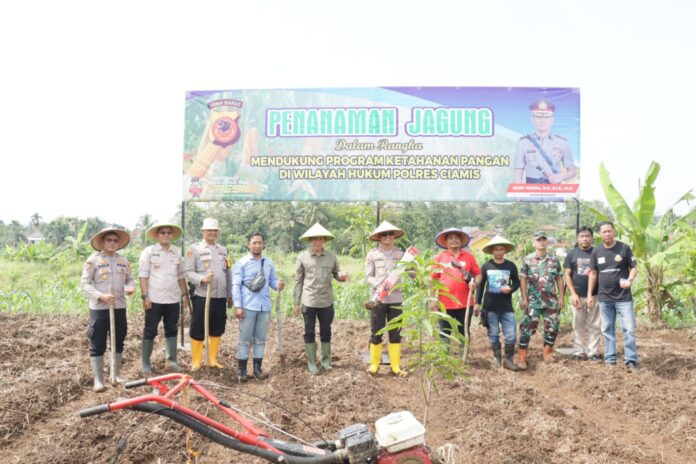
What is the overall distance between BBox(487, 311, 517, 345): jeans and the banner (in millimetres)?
2960

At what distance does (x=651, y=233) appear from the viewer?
834 cm

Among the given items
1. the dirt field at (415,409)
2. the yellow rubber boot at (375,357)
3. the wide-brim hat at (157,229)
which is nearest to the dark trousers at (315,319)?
the dirt field at (415,409)

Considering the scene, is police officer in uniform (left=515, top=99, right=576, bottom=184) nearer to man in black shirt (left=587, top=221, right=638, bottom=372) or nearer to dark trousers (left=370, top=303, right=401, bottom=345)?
man in black shirt (left=587, top=221, right=638, bottom=372)

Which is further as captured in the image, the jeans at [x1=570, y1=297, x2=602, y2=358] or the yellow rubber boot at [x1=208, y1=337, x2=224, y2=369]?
the jeans at [x1=570, y1=297, x2=602, y2=358]

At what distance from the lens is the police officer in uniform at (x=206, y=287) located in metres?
6.14

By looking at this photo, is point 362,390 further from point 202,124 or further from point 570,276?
point 202,124

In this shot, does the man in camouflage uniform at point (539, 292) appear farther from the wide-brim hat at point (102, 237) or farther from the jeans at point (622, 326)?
the wide-brim hat at point (102, 237)

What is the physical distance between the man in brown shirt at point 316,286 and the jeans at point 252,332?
419mm

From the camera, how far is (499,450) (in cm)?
380

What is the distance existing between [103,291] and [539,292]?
4988 mm

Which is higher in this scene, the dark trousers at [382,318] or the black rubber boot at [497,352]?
the dark trousers at [382,318]

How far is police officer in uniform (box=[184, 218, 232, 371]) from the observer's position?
20.2 ft

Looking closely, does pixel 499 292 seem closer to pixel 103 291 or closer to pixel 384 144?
pixel 384 144

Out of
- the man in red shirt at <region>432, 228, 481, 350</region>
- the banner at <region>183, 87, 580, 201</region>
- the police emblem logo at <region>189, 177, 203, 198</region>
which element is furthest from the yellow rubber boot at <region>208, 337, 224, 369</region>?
the police emblem logo at <region>189, 177, 203, 198</region>
